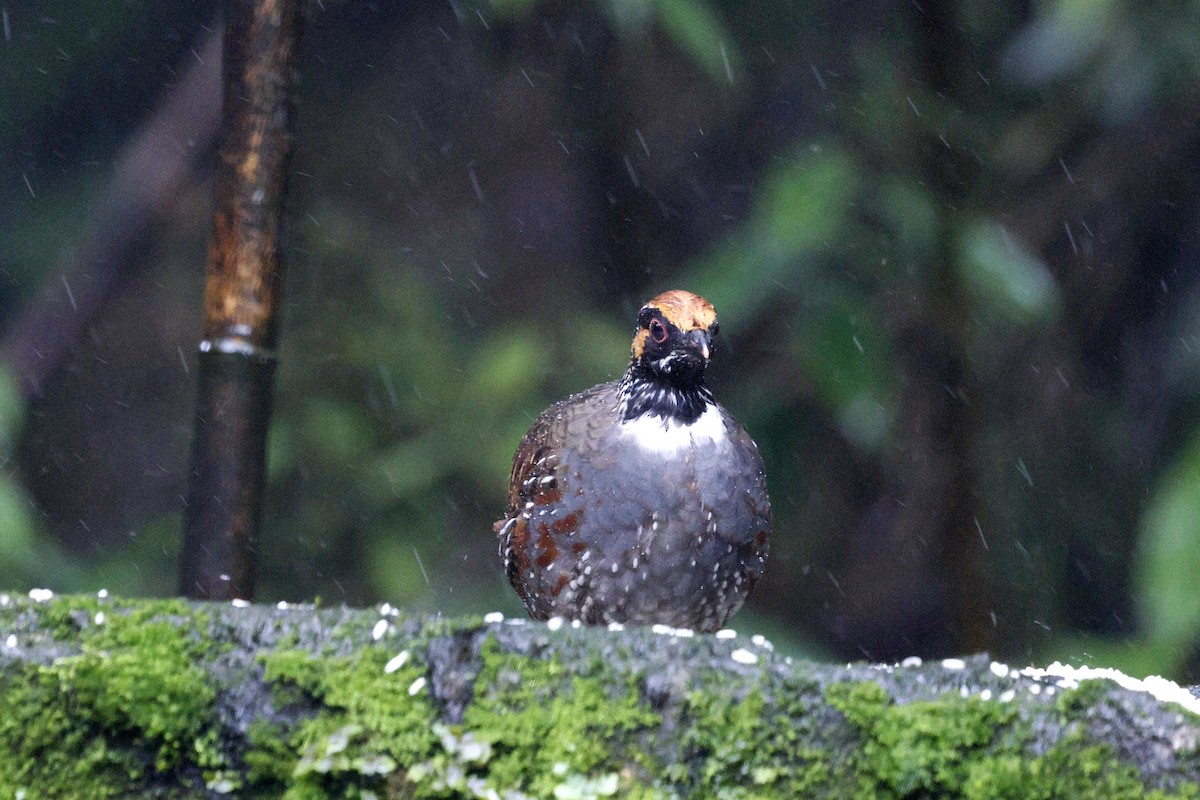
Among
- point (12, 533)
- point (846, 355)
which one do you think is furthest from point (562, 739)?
point (12, 533)

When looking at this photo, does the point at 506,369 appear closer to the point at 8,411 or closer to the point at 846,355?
the point at 846,355

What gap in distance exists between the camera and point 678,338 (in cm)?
288

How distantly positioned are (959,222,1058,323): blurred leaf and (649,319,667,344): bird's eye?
1788 mm

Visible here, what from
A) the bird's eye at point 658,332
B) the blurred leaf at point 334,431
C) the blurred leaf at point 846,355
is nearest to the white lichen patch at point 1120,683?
the bird's eye at point 658,332

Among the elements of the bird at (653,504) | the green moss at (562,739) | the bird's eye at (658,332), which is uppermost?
the bird's eye at (658,332)

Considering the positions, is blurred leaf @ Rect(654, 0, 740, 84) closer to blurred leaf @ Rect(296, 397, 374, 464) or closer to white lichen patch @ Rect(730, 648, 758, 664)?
blurred leaf @ Rect(296, 397, 374, 464)

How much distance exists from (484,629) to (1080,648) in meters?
3.14

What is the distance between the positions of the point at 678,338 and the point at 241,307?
44.1 inches

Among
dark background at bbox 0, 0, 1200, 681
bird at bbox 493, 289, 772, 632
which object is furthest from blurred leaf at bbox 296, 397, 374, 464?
bird at bbox 493, 289, 772, 632

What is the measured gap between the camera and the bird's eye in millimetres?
2896

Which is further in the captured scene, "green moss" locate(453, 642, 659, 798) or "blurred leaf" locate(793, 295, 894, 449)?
"blurred leaf" locate(793, 295, 894, 449)

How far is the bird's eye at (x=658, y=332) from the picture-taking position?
290 centimetres

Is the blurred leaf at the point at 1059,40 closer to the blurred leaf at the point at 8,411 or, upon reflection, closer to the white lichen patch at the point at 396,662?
the white lichen patch at the point at 396,662

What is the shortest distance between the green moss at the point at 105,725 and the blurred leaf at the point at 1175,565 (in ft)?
10.0
